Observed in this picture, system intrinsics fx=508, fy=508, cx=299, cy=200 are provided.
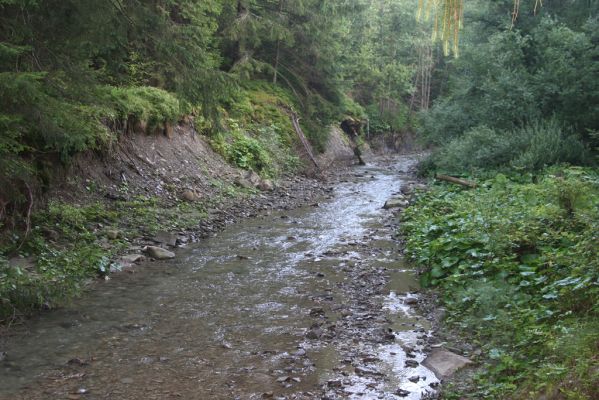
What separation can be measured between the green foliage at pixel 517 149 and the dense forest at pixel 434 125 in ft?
0.22

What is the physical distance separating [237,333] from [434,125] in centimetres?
1654

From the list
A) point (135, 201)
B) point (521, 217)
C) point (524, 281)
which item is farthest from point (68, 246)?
point (521, 217)

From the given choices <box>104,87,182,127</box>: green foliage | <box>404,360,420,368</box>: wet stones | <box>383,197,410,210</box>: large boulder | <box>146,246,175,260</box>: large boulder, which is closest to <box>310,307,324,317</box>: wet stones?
<box>404,360,420,368</box>: wet stones

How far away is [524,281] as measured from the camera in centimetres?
620

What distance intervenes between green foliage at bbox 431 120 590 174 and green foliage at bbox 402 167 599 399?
474 cm

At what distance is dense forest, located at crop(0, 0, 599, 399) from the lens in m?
5.08

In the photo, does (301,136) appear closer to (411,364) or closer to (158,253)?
(158,253)

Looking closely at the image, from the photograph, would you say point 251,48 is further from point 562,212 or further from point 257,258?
point 562,212

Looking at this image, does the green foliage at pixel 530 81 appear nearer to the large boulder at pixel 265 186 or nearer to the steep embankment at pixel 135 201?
the steep embankment at pixel 135 201

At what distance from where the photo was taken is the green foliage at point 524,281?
4148 millimetres

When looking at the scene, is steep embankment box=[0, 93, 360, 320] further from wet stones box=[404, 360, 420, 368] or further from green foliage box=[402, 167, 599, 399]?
green foliage box=[402, 167, 599, 399]

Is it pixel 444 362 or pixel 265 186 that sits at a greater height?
pixel 444 362

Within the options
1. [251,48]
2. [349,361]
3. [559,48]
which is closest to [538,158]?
[559,48]

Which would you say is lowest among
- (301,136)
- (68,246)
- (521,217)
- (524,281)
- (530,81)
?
(68,246)
